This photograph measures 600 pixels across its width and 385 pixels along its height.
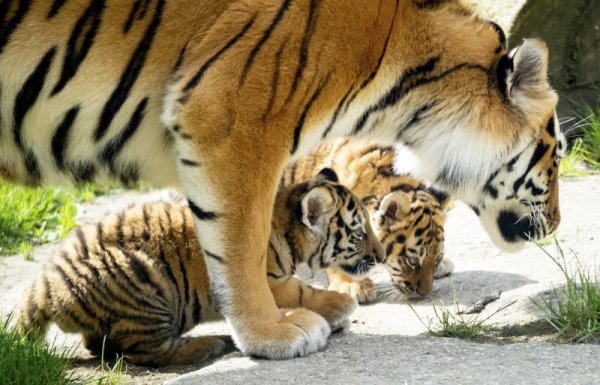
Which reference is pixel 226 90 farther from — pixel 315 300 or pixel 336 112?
pixel 315 300

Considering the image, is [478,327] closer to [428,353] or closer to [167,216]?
[428,353]

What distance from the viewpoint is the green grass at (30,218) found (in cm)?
674

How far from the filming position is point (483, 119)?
4.51 meters

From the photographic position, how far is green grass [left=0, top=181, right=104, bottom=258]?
674 centimetres

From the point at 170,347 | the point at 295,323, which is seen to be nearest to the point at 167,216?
the point at 170,347

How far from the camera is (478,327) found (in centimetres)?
433

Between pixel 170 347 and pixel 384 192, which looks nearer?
pixel 170 347

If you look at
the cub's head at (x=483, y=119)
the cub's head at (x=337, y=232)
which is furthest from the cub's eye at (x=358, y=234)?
the cub's head at (x=483, y=119)

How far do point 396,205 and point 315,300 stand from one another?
3.63 feet

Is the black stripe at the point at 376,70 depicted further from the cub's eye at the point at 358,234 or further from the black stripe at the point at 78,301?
the black stripe at the point at 78,301

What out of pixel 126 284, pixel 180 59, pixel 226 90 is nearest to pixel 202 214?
pixel 226 90

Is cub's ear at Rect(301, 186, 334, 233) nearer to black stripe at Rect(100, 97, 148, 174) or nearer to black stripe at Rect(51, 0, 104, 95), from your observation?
black stripe at Rect(100, 97, 148, 174)

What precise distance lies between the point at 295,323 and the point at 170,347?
2.53 feet

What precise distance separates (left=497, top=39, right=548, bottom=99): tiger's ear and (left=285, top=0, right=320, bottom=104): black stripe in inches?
35.6
